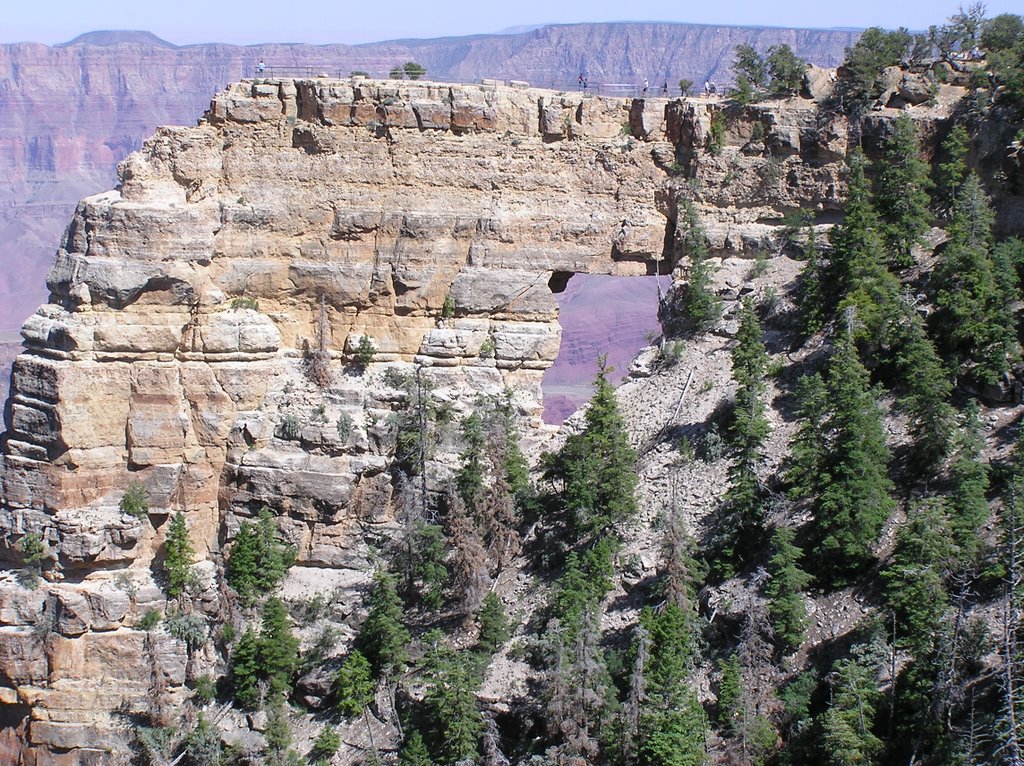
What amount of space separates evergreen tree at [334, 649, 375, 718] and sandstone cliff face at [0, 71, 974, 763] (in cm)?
323

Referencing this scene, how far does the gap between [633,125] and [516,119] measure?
3312 millimetres

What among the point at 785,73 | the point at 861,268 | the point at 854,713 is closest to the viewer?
the point at 854,713

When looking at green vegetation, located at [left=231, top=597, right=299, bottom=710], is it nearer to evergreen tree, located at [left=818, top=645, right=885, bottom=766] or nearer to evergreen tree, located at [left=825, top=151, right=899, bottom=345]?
evergreen tree, located at [left=818, top=645, right=885, bottom=766]

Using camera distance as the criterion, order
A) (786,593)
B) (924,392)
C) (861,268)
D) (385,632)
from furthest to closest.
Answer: (861,268) < (385,632) < (924,392) < (786,593)

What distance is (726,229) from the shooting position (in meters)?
32.9

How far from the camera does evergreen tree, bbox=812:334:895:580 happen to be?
24531 millimetres

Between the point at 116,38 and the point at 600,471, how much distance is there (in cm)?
14840

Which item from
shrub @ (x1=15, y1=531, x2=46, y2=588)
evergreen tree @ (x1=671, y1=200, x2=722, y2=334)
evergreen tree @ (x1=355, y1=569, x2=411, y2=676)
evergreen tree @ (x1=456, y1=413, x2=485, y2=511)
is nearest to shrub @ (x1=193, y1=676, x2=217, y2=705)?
evergreen tree @ (x1=355, y1=569, x2=411, y2=676)

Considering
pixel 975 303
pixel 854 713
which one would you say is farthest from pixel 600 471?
pixel 975 303

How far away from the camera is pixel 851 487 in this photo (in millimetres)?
24750

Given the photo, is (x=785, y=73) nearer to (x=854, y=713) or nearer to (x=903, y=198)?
(x=903, y=198)

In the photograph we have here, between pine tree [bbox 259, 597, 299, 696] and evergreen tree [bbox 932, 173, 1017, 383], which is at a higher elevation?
evergreen tree [bbox 932, 173, 1017, 383]

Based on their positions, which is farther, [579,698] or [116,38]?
[116,38]

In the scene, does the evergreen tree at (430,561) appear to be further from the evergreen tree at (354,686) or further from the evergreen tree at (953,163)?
the evergreen tree at (953,163)
